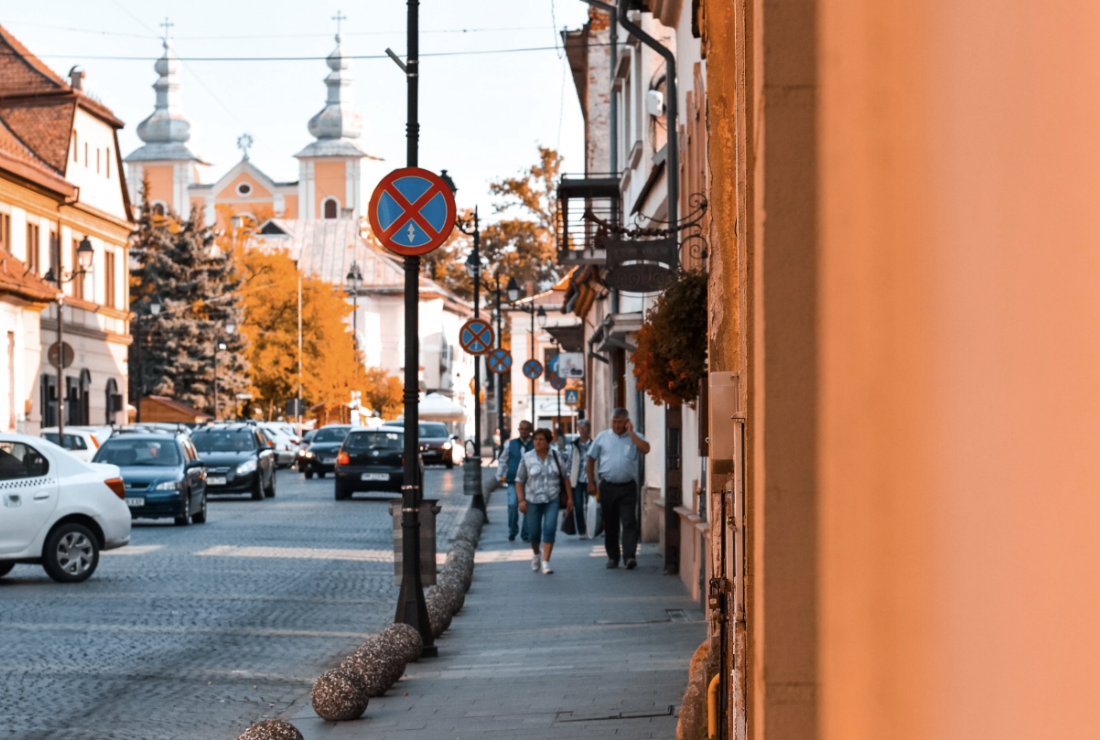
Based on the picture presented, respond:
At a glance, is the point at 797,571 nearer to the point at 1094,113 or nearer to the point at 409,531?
the point at 1094,113

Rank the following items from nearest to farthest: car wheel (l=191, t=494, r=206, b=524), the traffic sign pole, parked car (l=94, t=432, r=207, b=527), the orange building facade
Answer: the orange building facade < the traffic sign pole < parked car (l=94, t=432, r=207, b=527) < car wheel (l=191, t=494, r=206, b=524)

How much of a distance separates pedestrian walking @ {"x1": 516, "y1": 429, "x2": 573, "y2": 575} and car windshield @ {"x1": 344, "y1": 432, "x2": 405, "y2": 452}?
56.3 feet

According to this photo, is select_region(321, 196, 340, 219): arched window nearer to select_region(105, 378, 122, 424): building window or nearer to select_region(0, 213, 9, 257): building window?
select_region(105, 378, 122, 424): building window

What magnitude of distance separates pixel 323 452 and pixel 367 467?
45.8ft

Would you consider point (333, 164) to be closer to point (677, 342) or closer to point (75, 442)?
point (75, 442)

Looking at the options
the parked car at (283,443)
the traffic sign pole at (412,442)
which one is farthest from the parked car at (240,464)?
the traffic sign pole at (412,442)

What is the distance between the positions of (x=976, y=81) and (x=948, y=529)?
87cm

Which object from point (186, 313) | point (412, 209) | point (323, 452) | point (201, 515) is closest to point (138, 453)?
point (201, 515)

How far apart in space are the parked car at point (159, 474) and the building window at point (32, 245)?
27.9 meters

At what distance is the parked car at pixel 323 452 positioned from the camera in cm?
→ 4988

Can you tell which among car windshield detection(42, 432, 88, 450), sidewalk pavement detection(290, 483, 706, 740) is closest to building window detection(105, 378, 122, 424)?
car windshield detection(42, 432, 88, 450)

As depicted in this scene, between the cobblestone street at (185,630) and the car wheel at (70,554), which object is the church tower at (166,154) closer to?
the cobblestone street at (185,630)

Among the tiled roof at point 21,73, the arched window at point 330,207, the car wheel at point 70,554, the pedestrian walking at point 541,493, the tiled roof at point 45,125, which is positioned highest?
the arched window at point 330,207

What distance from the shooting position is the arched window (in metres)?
158
